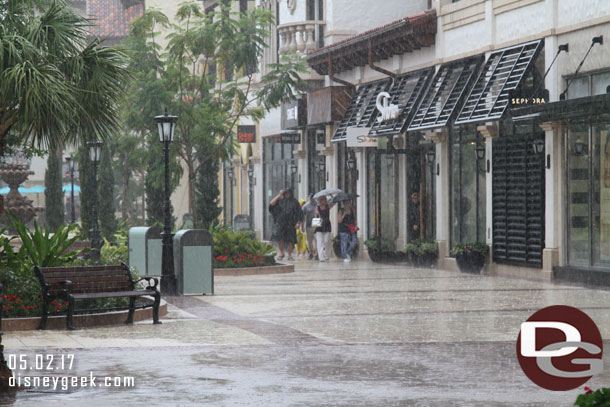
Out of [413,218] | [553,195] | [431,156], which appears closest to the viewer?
[553,195]

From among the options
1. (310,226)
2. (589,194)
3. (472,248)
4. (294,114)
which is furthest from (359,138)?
(589,194)

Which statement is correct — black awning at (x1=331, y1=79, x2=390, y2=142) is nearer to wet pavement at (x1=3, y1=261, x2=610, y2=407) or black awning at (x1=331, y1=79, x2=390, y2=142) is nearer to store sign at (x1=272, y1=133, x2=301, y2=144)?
store sign at (x1=272, y1=133, x2=301, y2=144)

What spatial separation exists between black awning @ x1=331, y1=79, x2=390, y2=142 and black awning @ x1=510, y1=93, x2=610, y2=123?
10.2 metres

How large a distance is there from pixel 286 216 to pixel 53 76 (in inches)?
677

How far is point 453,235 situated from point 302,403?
20.8 meters

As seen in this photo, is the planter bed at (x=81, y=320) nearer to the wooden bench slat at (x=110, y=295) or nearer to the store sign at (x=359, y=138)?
the wooden bench slat at (x=110, y=295)

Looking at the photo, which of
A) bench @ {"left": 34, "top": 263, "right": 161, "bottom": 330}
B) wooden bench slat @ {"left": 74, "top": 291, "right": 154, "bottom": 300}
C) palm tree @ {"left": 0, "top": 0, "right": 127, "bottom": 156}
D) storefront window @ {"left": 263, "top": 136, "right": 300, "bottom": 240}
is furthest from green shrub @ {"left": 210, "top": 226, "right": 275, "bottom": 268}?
storefront window @ {"left": 263, "top": 136, "right": 300, "bottom": 240}

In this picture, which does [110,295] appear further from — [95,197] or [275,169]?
[275,169]

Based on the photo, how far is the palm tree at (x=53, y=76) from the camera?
53.5ft

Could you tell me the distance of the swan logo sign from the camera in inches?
243

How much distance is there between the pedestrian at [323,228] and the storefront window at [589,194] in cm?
967

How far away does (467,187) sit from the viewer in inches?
1145

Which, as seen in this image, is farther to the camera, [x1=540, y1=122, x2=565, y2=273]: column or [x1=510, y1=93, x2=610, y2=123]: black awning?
[x1=540, y1=122, x2=565, y2=273]: column

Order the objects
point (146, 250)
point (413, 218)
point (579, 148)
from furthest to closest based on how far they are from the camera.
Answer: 1. point (413, 218)
2. point (146, 250)
3. point (579, 148)
